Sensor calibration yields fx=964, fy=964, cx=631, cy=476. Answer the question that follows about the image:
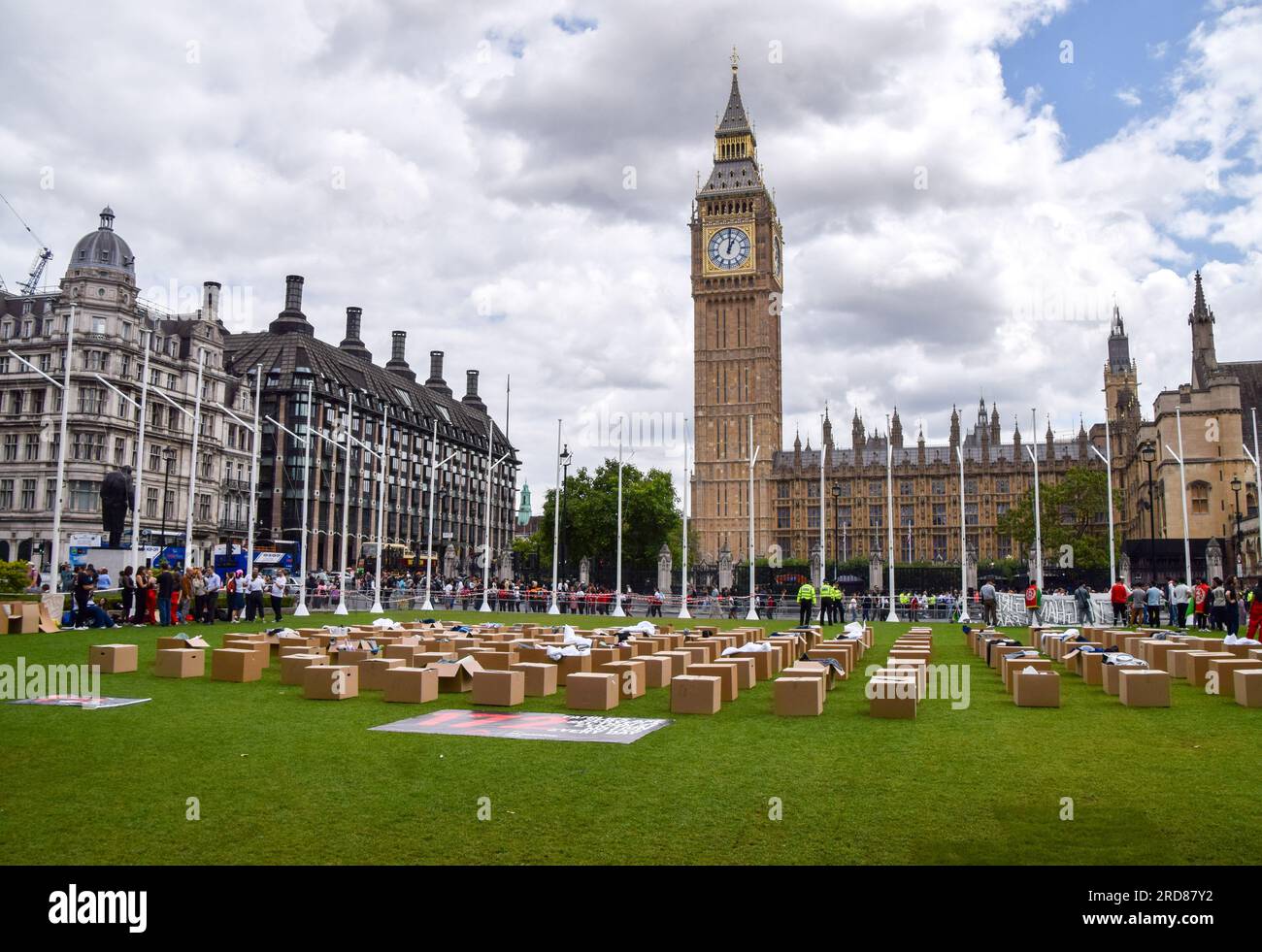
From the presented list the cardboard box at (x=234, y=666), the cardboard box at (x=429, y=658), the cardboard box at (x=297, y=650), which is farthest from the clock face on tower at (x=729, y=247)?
the cardboard box at (x=234, y=666)

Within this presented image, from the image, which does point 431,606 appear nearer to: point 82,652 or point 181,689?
point 82,652

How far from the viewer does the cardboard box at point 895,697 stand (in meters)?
12.1

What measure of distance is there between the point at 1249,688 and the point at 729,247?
8758 cm

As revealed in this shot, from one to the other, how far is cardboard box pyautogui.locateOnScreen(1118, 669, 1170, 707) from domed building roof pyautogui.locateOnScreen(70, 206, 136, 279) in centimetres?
5459

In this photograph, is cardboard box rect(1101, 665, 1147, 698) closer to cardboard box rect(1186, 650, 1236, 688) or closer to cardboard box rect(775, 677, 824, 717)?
cardboard box rect(1186, 650, 1236, 688)

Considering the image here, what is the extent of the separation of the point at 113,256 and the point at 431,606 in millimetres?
29352

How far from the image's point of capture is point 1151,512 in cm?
5188

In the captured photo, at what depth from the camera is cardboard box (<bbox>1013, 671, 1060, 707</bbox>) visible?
1327cm

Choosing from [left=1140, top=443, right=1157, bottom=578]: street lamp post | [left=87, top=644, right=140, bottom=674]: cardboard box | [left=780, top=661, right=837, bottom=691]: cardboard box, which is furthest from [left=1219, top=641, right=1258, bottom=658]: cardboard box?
[left=1140, top=443, right=1157, bottom=578]: street lamp post

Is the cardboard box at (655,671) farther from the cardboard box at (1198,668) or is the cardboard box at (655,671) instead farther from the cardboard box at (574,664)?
the cardboard box at (1198,668)

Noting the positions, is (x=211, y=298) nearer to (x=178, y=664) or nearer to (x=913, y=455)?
(x=178, y=664)

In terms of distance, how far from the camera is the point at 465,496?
101 m

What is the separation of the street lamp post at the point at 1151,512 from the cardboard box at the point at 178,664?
41770mm
